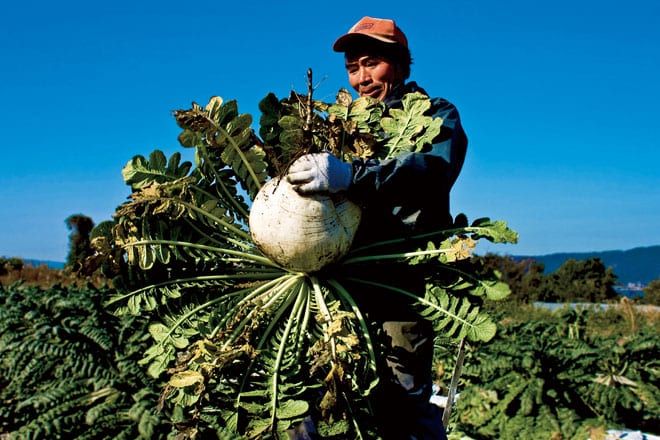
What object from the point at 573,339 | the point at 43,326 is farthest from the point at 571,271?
the point at 43,326

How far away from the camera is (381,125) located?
8.11ft

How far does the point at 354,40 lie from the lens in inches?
106

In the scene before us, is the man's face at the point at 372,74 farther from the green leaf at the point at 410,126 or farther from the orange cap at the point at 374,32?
the green leaf at the point at 410,126

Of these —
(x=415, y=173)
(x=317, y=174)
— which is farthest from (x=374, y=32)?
(x=317, y=174)

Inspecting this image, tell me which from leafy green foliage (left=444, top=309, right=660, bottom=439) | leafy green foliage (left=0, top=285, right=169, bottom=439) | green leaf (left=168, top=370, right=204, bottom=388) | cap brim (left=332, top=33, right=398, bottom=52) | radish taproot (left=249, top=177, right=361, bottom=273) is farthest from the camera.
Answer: leafy green foliage (left=444, top=309, right=660, bottom=439)

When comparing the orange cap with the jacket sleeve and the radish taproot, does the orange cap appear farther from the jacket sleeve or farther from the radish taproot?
the radish taproot

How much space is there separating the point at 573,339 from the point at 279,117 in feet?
17.8

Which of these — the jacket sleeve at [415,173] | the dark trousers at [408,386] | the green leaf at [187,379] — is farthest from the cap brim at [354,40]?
the green leaf at [187,379]

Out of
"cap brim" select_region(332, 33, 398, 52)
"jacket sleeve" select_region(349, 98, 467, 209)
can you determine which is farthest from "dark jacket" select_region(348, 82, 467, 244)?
"cap brim" select_region(332, 33, 398, 52)

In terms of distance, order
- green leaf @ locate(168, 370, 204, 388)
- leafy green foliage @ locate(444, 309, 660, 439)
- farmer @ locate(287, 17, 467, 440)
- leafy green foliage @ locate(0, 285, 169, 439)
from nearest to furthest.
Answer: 1. green leaf @ locate(168, 370, 204, 388)
2. farmer @ locate(287, 17, 467, 440)
3. leafy green foliage @ locate(0, 285, 169, 439)
4. leafy green foliage @ locate(444, 309, 660, 439)

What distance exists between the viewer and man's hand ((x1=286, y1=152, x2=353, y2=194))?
6.42 feet

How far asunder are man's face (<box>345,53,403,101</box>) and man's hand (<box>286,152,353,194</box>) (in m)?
0.81

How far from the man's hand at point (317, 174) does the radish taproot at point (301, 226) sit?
0.17 ft

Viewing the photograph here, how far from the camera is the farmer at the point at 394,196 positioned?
212 centimetres
